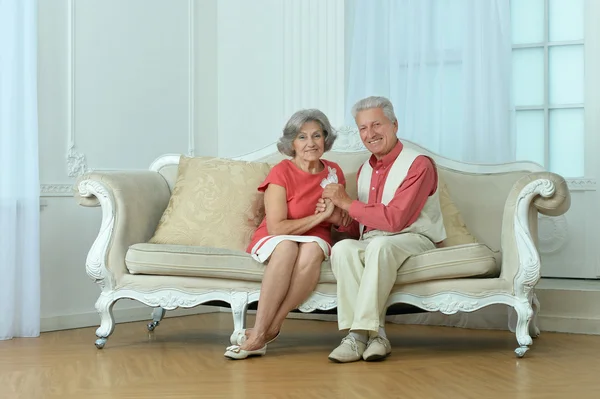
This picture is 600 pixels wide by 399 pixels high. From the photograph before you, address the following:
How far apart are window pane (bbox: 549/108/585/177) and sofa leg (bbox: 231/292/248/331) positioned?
2.25m

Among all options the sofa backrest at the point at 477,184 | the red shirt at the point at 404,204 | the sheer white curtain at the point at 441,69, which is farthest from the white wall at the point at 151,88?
the red shirt at the point at 404,204

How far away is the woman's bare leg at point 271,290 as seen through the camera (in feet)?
12.0

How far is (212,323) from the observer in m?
5.10

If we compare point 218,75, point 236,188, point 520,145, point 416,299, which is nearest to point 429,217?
point 416,299

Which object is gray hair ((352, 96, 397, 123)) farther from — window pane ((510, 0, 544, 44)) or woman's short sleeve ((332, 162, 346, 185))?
window pane ((510, 0, 544, 44))

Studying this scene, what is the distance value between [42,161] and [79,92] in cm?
46

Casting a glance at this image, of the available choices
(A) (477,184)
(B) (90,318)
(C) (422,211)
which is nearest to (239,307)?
(C) (422,211)

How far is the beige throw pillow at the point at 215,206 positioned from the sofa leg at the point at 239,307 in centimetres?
31

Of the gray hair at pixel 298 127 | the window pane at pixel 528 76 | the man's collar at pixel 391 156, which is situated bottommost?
the man's collar at pixel 391 156

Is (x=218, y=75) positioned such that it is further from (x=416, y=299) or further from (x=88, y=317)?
(x=416, y=299)

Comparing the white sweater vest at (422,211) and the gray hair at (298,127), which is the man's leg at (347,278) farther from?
the gray hair at (298,127)

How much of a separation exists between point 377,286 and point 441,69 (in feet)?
6.69

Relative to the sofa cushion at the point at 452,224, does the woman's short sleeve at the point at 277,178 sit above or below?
above

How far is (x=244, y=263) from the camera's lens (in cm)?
380
